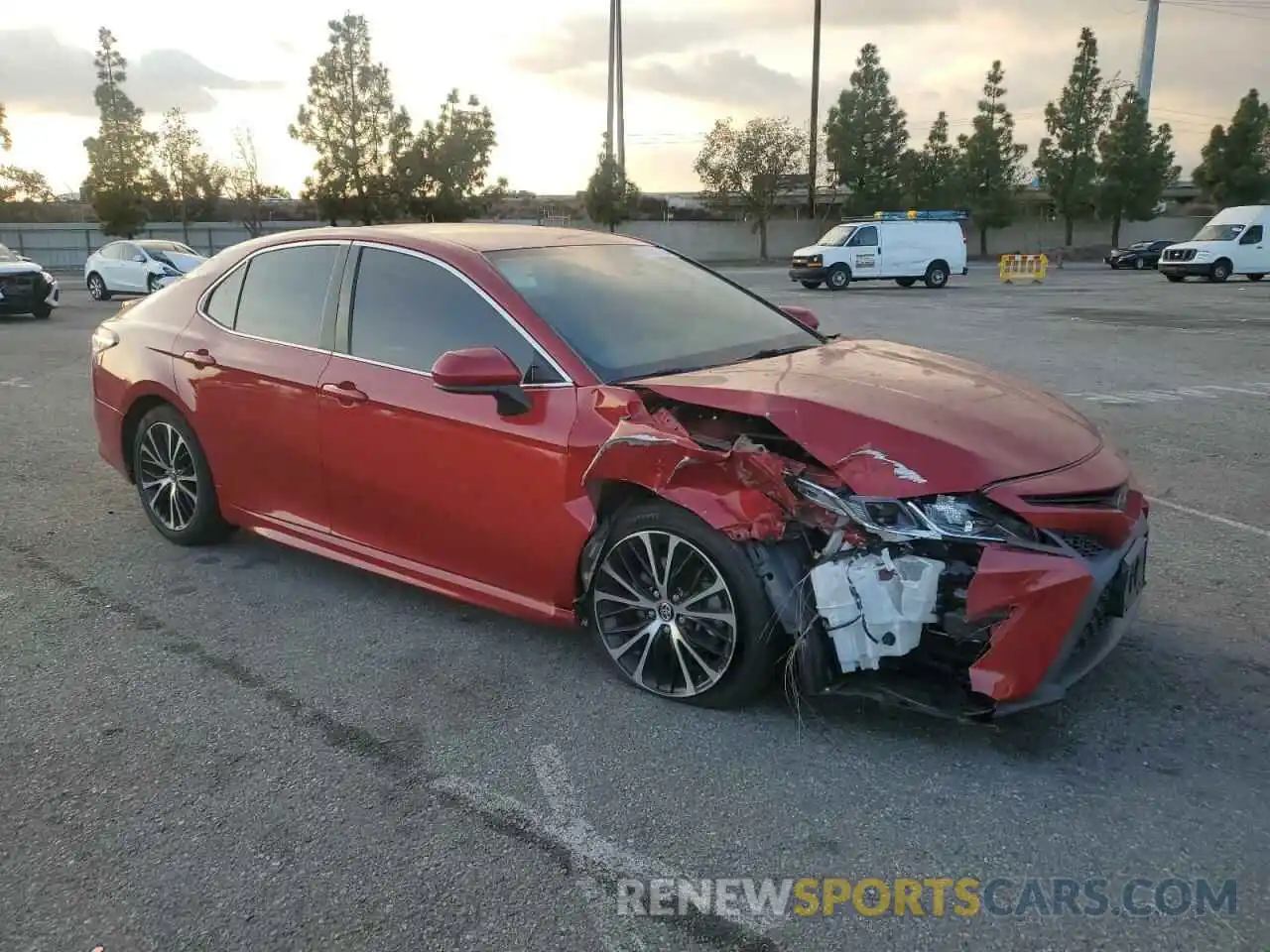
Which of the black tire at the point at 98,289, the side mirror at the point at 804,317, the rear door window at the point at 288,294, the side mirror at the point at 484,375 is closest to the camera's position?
the side mirror at the point at 484,375

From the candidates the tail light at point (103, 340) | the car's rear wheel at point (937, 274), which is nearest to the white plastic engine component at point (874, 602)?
the tail light at point (103, 340)

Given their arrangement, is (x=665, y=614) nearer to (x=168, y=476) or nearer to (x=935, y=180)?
(x=168, y=476)

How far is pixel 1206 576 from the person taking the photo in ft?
15.2

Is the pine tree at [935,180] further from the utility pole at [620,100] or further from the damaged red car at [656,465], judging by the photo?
the damaged red car at [656,465]

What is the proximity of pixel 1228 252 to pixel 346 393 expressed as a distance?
109 ft

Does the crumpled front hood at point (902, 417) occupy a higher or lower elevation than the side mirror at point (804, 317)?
lower

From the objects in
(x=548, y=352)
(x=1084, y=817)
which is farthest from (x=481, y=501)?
(x=1084, y=817)

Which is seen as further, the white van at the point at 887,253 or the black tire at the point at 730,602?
the white van at the point at 887,253

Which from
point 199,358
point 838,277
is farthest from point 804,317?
point 838,277

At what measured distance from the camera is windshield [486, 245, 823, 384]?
151 inches

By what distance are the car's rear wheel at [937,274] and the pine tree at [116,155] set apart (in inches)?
1405

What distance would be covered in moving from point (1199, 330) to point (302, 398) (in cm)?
1556

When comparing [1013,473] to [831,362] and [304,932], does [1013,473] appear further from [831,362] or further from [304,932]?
[304,932]

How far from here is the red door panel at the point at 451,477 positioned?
3.63 m
